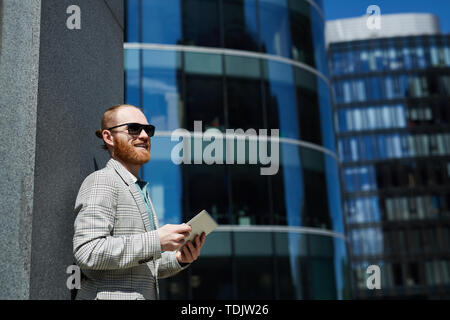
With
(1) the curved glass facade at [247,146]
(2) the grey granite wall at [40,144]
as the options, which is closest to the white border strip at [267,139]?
(1) the curved glass facade at [247,146]

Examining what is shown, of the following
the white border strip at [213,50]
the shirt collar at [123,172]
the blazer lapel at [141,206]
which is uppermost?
the white border strip at [213,50]

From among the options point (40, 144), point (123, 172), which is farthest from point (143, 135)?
point (40, 144)

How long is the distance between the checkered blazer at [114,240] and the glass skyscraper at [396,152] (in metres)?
55.8

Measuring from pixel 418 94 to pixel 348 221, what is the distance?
52.8ft

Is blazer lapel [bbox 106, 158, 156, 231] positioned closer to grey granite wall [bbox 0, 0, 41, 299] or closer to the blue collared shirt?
the blue collared shirt

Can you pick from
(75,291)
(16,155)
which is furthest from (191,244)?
(16,155)

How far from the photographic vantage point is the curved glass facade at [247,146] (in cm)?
1667

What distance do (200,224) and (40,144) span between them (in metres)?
0.84

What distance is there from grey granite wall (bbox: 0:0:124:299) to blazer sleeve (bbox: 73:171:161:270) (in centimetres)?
26

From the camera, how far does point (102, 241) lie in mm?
2211

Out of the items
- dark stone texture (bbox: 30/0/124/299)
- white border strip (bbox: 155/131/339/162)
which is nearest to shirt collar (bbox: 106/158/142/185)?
dark stone texture (bbox: 30/0/124/299)

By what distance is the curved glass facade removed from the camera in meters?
16.7

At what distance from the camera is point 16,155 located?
245 centimetres

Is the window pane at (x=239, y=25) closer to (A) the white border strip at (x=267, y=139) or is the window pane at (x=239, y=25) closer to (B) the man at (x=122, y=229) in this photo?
(A) the white border strip at (x=267, y=139)
